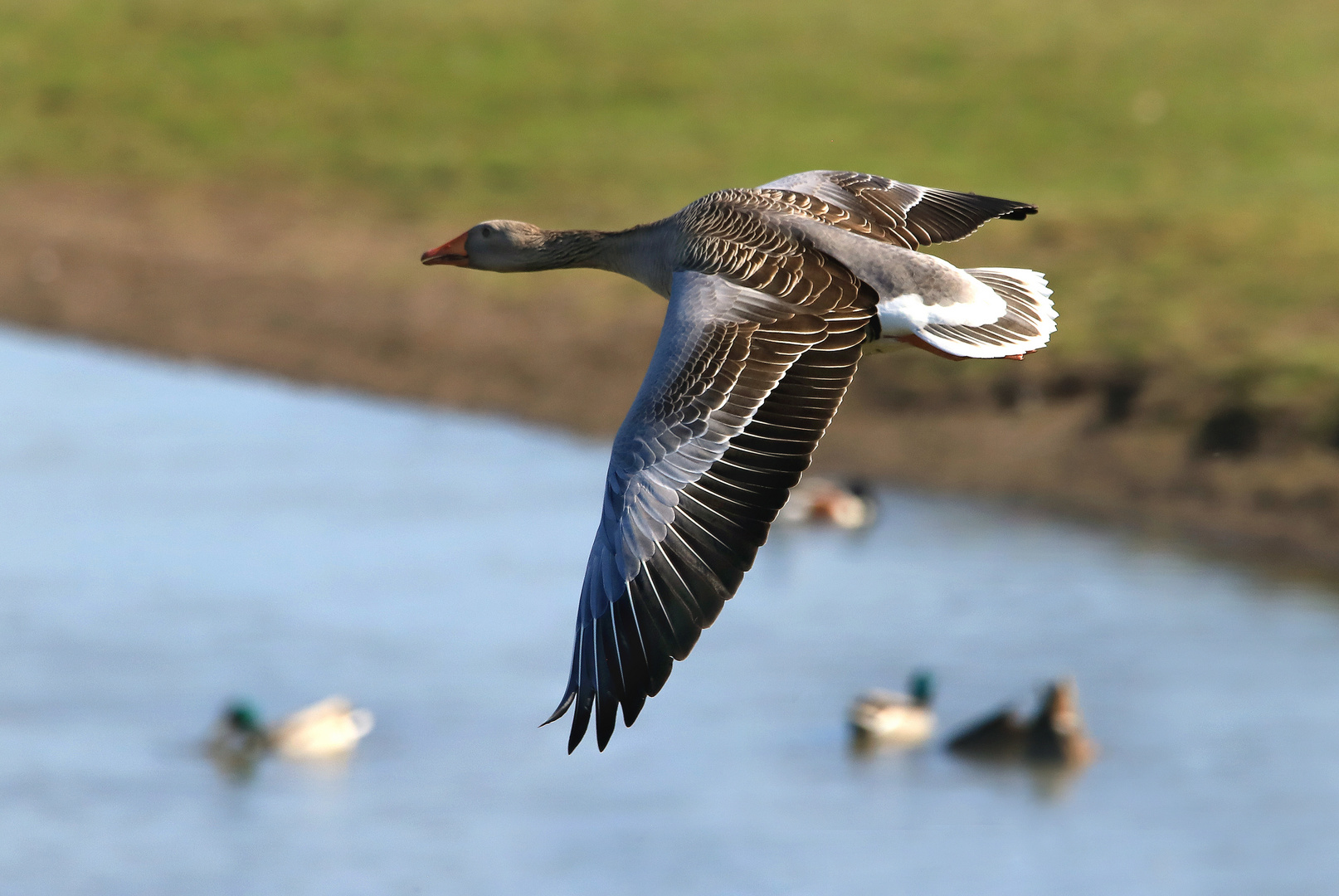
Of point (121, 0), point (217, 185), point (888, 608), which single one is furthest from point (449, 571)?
point (121, 0)

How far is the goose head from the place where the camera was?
8211 millimetres

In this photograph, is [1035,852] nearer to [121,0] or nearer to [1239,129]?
[1239,129]

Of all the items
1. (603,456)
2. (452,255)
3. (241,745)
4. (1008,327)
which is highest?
(603,456)

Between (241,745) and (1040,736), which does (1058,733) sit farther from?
(241,745)

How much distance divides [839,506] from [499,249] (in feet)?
27.5

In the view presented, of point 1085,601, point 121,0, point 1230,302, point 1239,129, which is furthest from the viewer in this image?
point 121,0

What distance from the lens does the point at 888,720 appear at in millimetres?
12297

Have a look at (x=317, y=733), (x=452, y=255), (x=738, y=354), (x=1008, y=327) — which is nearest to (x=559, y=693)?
(x=317, y=733)

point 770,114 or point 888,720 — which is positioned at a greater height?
point 770,114

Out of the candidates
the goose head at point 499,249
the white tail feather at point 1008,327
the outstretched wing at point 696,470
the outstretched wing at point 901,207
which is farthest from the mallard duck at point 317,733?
the outstretched wing at point 696,470

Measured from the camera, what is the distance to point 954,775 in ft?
41.4

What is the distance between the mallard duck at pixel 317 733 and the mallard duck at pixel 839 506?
4964 millimetres

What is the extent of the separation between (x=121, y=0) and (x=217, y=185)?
27.4 feet

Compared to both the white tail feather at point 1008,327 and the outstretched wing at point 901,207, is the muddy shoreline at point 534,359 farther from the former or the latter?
the white tail feather at point 1008,327
